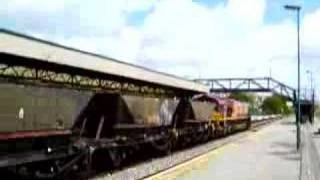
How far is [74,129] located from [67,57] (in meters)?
2.10

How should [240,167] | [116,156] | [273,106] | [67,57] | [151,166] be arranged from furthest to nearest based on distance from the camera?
[273,106] < [151,166] < [240,167] < [116,156] < [67,57]

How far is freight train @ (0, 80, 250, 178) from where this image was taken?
51.2ft

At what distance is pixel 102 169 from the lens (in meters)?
23.4

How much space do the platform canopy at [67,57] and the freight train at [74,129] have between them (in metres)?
0.87

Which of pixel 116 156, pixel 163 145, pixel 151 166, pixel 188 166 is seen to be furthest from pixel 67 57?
pixel 163 145

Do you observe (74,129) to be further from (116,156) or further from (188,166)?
(188,166)

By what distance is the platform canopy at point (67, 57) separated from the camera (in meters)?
15.9

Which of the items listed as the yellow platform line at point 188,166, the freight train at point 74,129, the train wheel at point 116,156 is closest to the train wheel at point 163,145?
the freight train at point 74,129

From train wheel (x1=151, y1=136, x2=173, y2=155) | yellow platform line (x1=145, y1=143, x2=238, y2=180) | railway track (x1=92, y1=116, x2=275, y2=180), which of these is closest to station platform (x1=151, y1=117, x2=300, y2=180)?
yellow platform line (x1=145, y1=143, x2=238, y2=180)

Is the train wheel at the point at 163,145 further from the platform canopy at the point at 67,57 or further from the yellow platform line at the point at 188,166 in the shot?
the platform canopy at the point at 67,57

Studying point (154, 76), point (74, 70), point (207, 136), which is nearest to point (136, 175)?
point (74, 70)

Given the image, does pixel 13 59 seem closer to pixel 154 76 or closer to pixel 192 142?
pixel 154 76

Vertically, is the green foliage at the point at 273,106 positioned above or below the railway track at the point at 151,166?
above

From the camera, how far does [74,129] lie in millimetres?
19641
